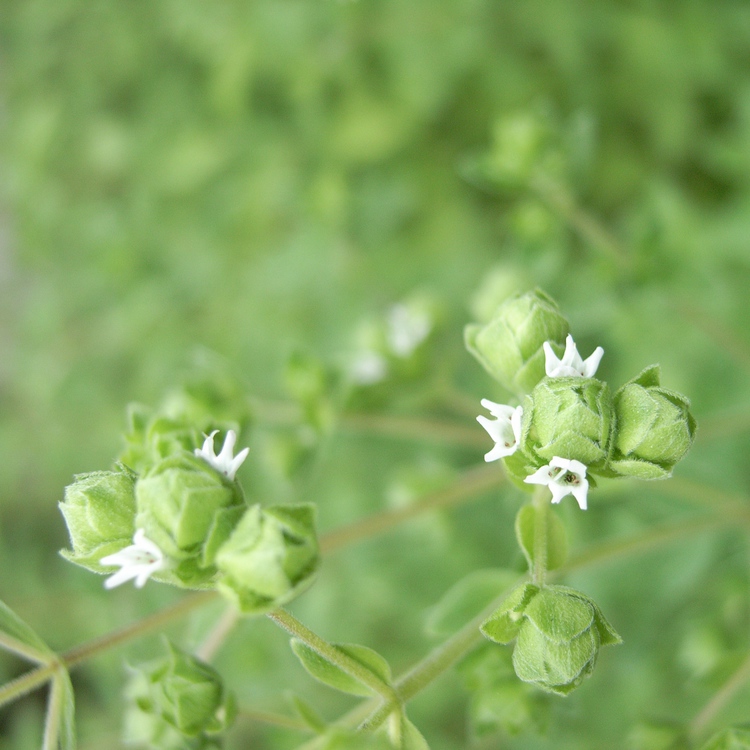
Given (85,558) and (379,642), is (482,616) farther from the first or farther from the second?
(379,642)

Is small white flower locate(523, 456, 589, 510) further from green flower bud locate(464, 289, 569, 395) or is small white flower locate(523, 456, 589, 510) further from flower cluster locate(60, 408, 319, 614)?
flower cluster locate(60, 408, 319, 614)

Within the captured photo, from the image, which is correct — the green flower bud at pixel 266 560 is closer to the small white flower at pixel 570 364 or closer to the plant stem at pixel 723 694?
the small white flower at pixel 570 364

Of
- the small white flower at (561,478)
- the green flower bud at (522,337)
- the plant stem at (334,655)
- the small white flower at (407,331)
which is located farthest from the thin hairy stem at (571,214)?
the plant stem at (334,655)

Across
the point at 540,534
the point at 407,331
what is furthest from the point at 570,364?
the point at 407,331

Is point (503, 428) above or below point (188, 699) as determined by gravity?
above

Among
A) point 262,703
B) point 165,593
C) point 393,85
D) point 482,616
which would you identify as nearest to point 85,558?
point 482,616

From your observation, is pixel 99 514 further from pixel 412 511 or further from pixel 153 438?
pixel 412 511

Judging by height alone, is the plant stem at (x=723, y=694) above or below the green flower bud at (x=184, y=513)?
below
